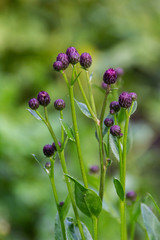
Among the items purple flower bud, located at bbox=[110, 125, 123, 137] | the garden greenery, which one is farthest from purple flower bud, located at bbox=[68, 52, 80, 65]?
purple flower bud, located at bbox=[110, 125, 123, 137]

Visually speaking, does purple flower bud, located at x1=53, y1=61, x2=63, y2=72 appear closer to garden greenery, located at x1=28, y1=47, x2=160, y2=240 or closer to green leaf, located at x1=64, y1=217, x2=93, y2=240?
garden greenery, located at x1=28, y1=47, x2=160, y2=240

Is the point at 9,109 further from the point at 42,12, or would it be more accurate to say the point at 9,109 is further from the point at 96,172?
the point at 42,12

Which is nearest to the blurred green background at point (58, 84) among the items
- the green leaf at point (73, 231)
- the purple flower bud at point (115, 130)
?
the green leaf at point (73, 231)

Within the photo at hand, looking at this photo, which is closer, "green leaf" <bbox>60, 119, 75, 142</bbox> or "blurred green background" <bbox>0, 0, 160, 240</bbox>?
"green leaf" <bbox>60, 119, 75, 142</bbox>

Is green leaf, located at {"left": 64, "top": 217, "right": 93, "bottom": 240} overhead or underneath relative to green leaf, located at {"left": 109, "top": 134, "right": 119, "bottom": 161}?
underneath

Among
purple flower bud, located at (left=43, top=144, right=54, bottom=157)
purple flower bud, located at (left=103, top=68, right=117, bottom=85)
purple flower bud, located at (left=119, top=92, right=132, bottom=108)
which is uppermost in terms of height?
purple flower bud, located at (left=103, top=68, right=117, bottom=85)

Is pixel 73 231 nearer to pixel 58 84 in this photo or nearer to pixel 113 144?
pixel 113 144
